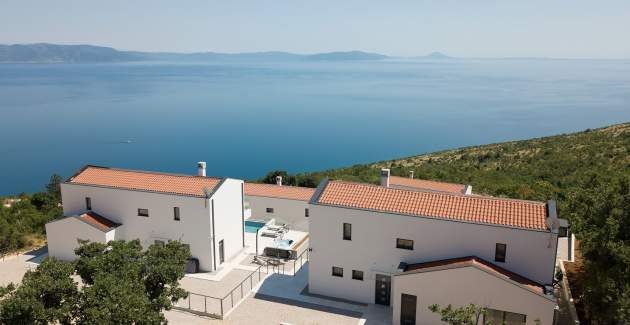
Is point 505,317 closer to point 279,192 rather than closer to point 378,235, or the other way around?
point 378,235

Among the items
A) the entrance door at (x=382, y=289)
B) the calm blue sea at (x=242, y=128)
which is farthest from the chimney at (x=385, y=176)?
the calm blue sea at (x=242, y=128)

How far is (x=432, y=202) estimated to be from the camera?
21.8 meters

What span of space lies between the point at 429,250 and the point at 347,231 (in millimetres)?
3675

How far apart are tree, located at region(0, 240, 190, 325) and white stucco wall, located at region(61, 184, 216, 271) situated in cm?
982

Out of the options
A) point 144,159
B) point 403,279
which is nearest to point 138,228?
point 403,279

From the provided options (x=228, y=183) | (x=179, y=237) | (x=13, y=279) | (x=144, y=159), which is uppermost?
(x=228, y=183)

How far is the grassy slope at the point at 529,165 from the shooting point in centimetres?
4212

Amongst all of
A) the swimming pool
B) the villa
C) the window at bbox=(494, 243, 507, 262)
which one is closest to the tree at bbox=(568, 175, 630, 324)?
the villa

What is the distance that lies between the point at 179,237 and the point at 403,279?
12.7m

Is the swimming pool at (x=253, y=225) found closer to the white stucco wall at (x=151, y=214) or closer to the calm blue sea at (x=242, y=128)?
the white stucco wall at (x=151, y=214)

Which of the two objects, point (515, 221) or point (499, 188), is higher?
point (515, 221)

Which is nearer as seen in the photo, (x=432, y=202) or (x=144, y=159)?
(x=432, y=202)

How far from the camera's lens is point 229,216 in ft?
90.8

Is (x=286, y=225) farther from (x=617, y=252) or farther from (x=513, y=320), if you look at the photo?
(x=617, y=252)
